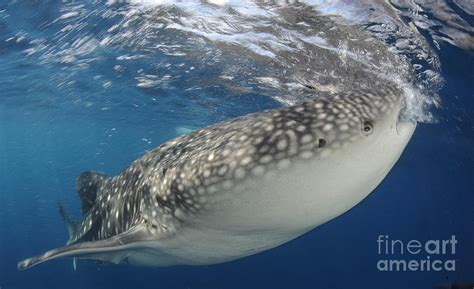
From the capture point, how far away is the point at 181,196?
3738 millimetres

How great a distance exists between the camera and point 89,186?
22.4 ft

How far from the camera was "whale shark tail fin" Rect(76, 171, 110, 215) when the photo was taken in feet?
21.8

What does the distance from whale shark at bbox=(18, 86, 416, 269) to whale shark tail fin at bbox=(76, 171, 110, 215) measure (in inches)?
89.3

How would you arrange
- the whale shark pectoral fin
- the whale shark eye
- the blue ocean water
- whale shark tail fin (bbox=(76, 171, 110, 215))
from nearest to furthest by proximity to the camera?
the whale shark eye, the whale shark pectoral fin, whale shark tail fin (bbox=(76, 171, 110, 215)), the blue ocean water

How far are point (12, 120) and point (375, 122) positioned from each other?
39.2 metres

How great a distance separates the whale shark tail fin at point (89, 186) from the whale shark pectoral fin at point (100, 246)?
7.84ft

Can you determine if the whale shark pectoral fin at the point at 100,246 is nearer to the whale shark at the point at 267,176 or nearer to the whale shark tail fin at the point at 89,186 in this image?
the whale shark at the point at 267,176

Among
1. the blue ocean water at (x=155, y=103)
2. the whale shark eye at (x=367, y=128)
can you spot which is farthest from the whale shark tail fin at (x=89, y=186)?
the whale shark eye at (x=367, y=128)

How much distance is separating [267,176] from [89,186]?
488cm

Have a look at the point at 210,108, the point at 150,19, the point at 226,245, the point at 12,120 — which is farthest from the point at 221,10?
the point at 12,120

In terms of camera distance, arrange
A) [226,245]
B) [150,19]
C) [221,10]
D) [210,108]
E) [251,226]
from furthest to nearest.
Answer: [210,108] → [150,19] → [221,10] → [226,245] → [251,226]

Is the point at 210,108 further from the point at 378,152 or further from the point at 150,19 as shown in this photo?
the point at 378,152

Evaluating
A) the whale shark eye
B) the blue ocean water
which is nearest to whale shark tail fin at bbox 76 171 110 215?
the blue ocean water

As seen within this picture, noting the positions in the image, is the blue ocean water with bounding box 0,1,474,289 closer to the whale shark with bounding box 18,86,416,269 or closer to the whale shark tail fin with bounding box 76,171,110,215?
the whale shark tail fin with bounding box 76,171,110,215
